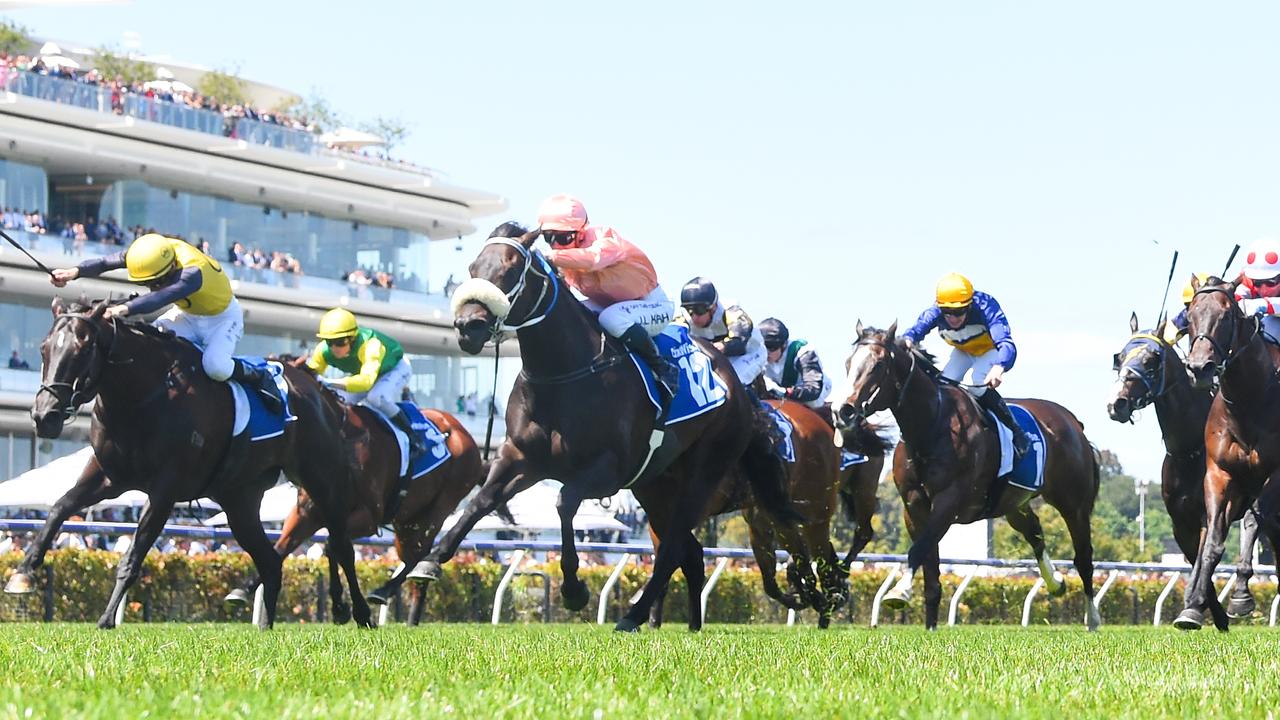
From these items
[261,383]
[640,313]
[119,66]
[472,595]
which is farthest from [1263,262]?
[119,66]

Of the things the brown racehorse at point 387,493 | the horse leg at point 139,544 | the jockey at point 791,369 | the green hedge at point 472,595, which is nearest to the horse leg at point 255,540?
the horse leg at point 139,544

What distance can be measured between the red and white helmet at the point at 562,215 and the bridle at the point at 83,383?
231 centimetres

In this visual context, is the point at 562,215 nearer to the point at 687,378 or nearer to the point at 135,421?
the point at 687,378

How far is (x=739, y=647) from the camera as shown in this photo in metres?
7.61

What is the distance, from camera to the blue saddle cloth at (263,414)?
10.9m

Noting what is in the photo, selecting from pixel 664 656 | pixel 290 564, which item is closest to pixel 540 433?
pixel 664 656

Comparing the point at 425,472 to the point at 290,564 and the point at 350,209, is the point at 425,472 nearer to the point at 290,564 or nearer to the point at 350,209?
the point at 290,564

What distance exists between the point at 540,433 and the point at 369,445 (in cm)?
506

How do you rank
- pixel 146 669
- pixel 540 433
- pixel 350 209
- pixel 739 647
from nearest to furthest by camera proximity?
pixel 146 669 < pixel 739 647 < pixel 540 433 < pixel 350 209

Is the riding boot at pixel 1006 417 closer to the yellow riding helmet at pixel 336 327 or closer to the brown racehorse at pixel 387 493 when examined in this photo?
the brown racehorse at pixel 387 493

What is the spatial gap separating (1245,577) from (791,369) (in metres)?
4.70

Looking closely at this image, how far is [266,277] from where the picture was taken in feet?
144

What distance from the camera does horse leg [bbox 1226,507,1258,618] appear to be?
1035cm

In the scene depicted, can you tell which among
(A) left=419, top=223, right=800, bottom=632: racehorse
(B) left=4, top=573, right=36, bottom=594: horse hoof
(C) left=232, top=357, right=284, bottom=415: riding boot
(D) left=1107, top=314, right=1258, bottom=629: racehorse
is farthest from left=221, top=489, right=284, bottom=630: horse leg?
(D) left=1107, top=314, right=1258, bottom=629: racehorse
